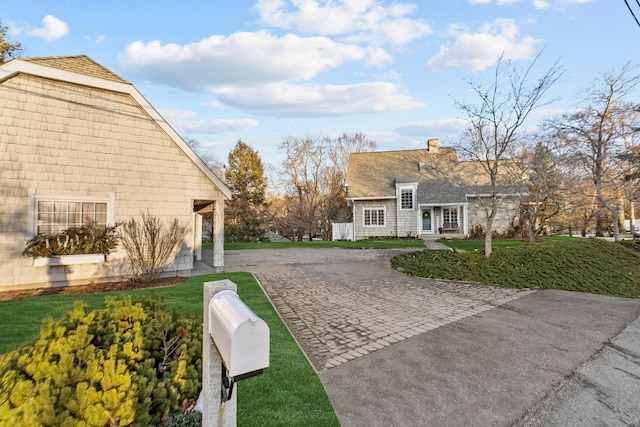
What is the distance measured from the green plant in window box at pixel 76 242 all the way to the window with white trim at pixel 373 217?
19622mm

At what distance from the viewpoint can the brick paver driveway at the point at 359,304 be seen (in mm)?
4688

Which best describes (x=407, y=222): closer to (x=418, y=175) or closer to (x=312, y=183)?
(x=418, y=175)

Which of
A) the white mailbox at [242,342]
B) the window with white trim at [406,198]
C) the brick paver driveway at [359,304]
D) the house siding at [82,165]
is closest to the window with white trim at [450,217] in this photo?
the window with white trim at [406,198]

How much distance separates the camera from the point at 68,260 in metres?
7.83

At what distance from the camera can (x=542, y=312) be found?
6156 mm

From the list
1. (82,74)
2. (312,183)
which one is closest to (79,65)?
(82,74)

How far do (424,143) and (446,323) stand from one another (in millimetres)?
24862

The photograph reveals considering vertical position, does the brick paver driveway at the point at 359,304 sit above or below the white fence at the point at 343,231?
below

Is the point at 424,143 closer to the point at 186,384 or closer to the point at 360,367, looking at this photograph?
the point at 360,367

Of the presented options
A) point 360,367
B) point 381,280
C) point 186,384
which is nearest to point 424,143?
point 381,280

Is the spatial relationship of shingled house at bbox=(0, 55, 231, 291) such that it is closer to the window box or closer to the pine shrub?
the window box

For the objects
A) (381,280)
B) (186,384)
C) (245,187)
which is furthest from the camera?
(245,187)

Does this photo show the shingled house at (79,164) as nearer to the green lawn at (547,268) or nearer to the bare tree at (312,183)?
the green lawn at (547,268)

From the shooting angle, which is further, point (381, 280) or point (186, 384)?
point (381, 280)
